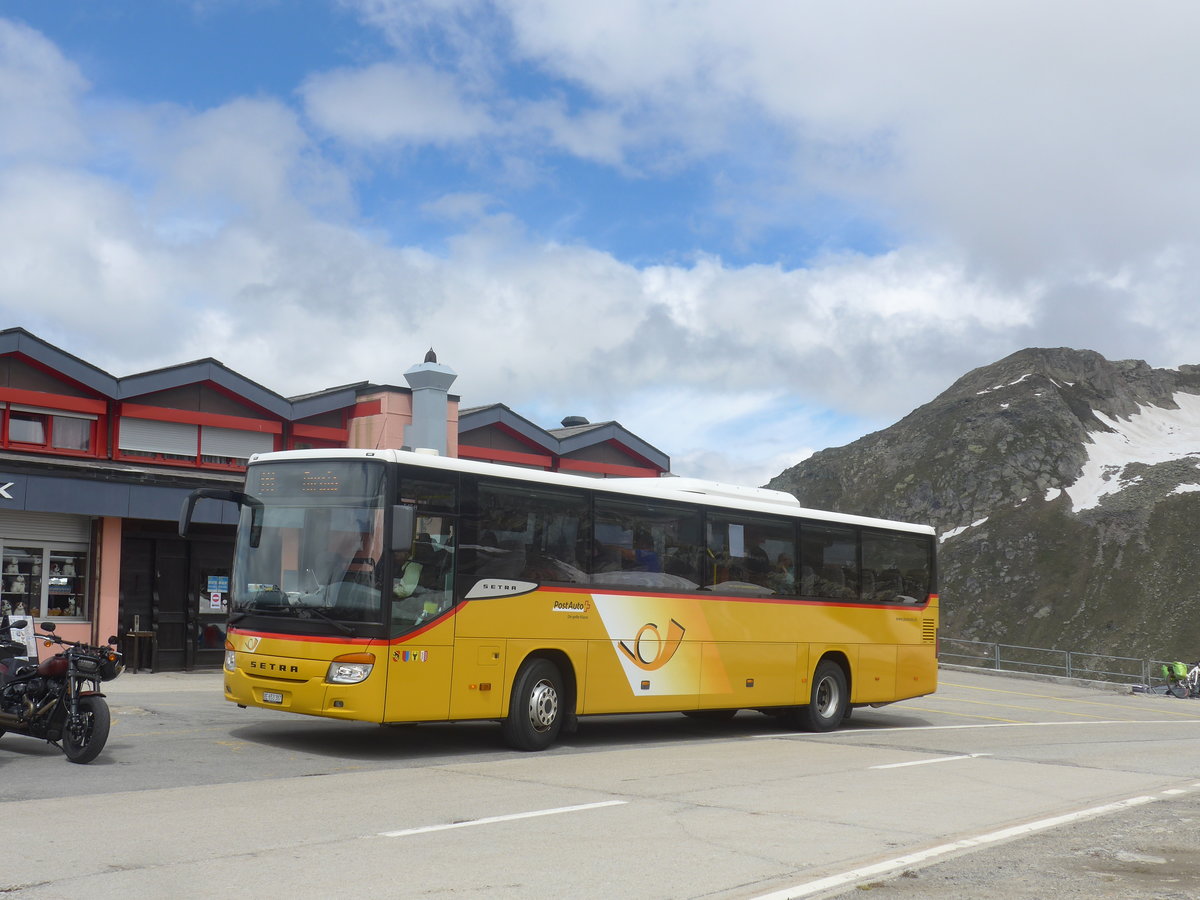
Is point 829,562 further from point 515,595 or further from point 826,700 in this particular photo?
point 515,595

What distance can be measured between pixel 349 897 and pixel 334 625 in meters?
5.99

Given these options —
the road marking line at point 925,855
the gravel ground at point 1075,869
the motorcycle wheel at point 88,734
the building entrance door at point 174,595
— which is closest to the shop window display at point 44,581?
the building entrance door at point 174,595

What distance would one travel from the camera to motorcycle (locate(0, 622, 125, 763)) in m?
11.6

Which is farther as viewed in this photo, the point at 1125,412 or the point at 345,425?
the point at 1125,412

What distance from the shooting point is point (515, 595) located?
13695 millimetres

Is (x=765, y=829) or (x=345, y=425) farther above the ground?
(x=345, y=425)

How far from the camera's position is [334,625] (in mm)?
12438

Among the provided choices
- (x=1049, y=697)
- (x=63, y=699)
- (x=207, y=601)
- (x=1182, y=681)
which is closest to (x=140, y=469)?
(x=207, y=601)

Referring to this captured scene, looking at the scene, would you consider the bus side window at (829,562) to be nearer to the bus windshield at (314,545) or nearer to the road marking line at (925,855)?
the road marking line at (925,855)

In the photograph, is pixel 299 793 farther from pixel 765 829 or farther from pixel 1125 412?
pixel 1125 412

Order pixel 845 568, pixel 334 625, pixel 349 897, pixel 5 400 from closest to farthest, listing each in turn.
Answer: pixel 349 897
pixel 334 625
pixel 845 568
pixel 5 400

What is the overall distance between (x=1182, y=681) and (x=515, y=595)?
1159 inches

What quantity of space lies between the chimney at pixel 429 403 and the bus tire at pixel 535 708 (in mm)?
13466

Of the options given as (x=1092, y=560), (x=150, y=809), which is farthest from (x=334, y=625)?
(x=1092, y=560)
